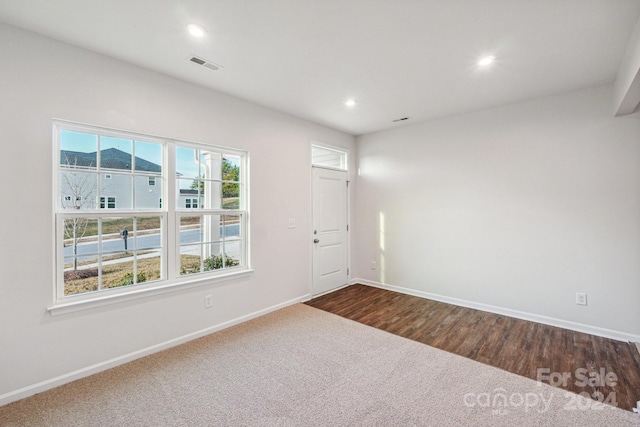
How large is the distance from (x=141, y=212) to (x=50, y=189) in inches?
26.0

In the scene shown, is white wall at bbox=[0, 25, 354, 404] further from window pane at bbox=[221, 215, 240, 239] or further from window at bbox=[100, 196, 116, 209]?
window at bbox=[100, 196, 116, 209]

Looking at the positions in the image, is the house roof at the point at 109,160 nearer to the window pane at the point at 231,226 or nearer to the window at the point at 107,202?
the window at the point at 107,202

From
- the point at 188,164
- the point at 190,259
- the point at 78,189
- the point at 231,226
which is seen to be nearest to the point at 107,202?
the point at 78,189

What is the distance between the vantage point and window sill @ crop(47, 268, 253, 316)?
2.21 metres

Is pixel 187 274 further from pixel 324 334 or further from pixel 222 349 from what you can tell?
pixel 324 334

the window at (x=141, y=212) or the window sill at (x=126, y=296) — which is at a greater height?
the window at (x=141, y=212)

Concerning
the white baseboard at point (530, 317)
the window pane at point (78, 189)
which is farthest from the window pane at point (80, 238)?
the white baseboard at point (530, 317)

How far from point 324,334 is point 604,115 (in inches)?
152

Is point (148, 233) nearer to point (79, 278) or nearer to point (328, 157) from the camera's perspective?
point (79, 278)

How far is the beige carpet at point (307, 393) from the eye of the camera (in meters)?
1.85

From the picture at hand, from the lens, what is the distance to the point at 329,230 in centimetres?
466

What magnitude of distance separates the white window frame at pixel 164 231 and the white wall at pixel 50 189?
0.22 feet

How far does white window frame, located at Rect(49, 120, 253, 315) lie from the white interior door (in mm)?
1267

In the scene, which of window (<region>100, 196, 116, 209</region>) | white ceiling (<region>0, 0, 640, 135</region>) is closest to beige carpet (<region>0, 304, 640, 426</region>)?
window (<region>100, 196, 116, 209</region>)
